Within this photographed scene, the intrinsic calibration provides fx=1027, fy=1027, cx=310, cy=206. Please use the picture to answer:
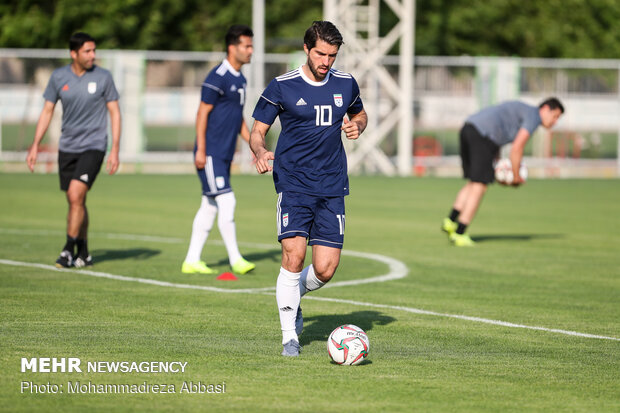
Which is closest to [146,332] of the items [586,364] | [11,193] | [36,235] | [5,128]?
[586,364]

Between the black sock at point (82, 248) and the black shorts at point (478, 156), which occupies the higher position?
the black shorts at point (478, 156)

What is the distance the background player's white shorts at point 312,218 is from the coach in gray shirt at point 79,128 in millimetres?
4489

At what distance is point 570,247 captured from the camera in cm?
1466

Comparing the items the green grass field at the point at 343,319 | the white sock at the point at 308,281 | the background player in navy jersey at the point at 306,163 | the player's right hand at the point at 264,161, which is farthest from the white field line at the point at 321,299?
the player's right hand at the point at 264,161

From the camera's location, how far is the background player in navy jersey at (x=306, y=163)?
729cm

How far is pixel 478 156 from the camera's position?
14727mm

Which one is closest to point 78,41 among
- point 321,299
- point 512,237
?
point 321,299

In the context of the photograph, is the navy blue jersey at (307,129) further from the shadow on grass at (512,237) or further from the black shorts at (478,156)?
the shadow on grass at (512,237)

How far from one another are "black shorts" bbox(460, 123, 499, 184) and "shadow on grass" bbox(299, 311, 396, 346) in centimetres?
599

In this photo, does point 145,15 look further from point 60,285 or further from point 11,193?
point 60,285

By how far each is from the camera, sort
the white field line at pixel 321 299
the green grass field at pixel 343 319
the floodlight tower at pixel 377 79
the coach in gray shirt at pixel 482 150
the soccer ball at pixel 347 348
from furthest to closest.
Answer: the floodlight tower at pixel 377 79
the coach in gray shirt at pixel 482 150
the white field line at pixel 321 299
the soccer ball at pixel 347 348
the green grass field at pixel 343 319

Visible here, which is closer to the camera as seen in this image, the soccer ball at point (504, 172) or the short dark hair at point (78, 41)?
the short dark hair at point (78, 41)

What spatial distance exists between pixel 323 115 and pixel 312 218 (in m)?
0.75

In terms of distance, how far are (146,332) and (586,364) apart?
129 inches
